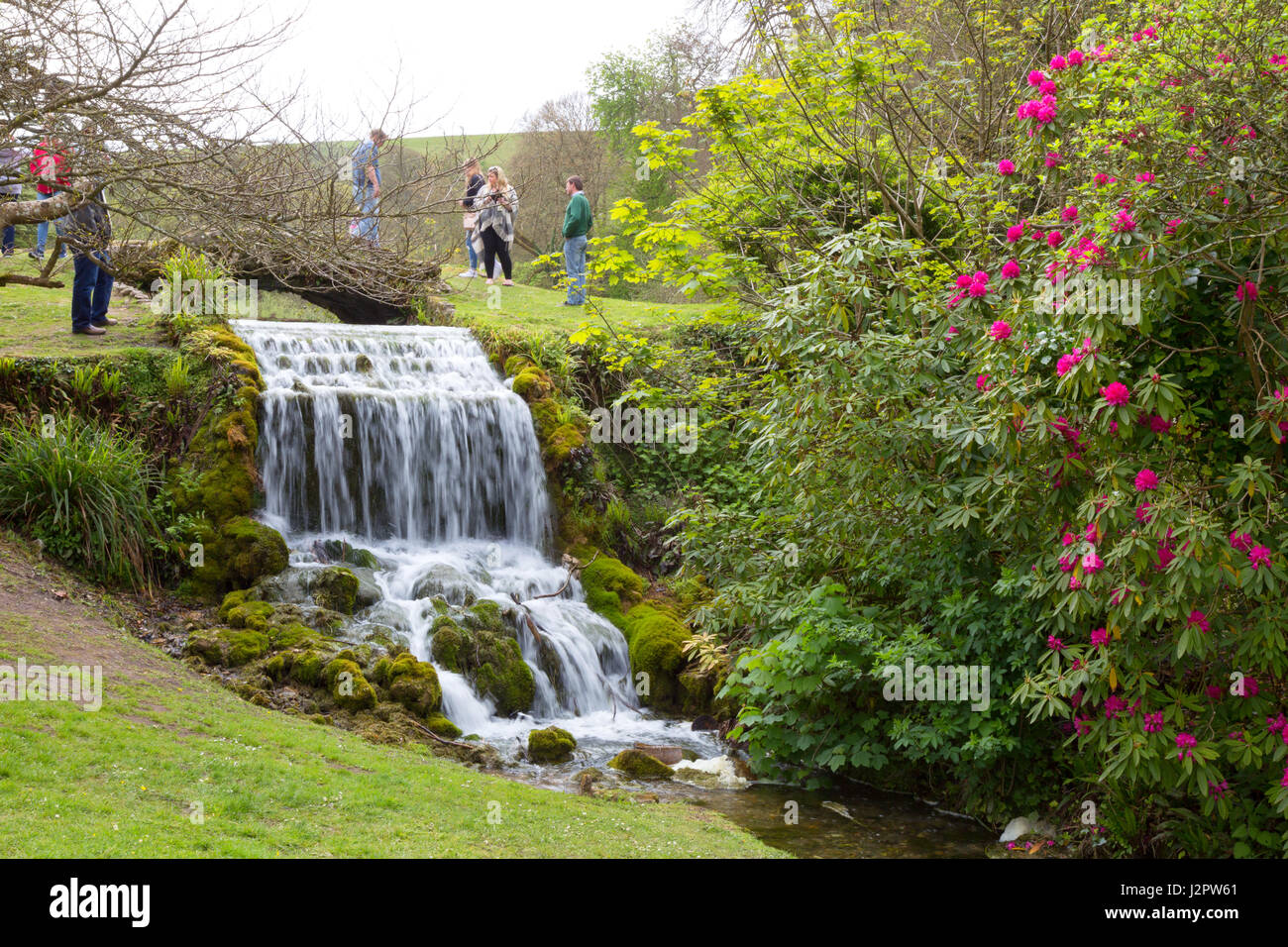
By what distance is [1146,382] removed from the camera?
5.23 meters

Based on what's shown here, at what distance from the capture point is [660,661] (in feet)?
37.0

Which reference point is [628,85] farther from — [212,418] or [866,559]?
[866,559]

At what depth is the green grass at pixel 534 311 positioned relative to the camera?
653 inches

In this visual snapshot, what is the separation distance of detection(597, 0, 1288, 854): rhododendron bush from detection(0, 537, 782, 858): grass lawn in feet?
6.99

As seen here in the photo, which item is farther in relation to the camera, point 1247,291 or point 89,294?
point 89,294

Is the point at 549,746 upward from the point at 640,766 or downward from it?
upward

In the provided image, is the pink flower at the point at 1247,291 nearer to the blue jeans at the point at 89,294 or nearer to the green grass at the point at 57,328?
the green grass at the point at 57,328

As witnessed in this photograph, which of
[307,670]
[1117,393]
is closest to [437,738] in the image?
[307,670]

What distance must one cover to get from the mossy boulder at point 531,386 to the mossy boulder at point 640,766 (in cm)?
681

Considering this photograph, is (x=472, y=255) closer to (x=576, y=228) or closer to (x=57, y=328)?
(x=576, y=228)

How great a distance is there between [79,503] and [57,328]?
4.21m

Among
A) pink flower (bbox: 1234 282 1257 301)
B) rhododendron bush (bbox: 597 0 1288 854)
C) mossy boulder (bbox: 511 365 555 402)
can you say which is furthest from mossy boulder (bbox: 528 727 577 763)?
mossy boulder (bbox: 511 365 555 402)

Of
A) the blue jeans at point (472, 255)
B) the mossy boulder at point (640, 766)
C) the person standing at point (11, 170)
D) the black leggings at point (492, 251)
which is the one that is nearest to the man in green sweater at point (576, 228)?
the black leggings at point (492, 251)
